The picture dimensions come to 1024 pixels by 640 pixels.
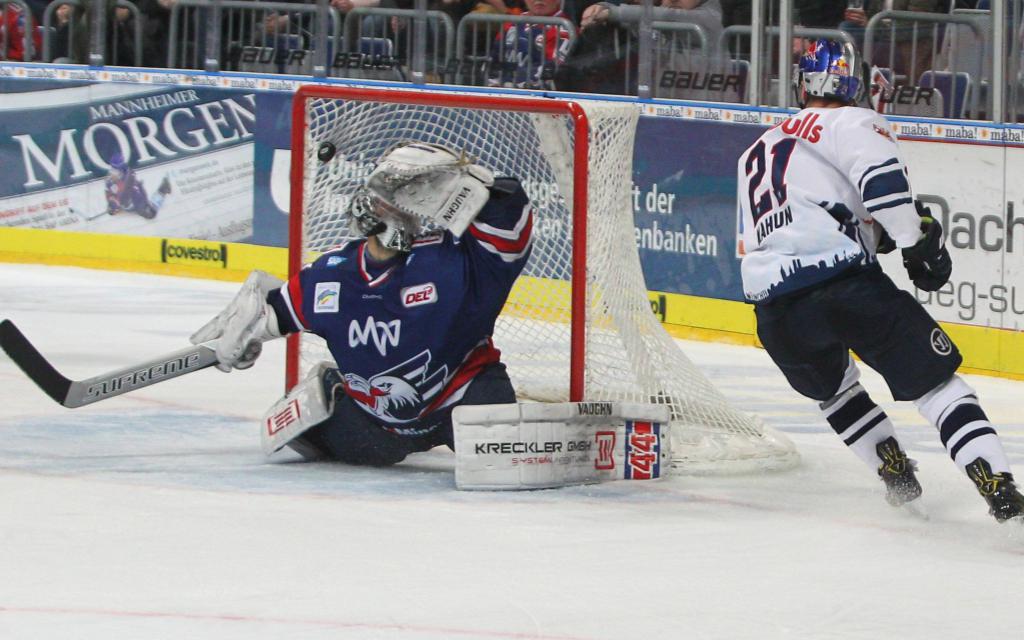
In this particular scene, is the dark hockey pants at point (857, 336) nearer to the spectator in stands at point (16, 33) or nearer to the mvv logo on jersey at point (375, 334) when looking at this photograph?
the mvv logo on jersey at point (375, 334)

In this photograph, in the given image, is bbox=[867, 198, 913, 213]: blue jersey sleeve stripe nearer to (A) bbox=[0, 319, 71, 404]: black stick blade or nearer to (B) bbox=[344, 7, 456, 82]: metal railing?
(A) bbox=[0, 319, 71, 404]: black stick blade

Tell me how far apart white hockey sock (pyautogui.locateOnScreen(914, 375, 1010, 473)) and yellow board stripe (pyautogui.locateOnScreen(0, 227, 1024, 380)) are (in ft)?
10.1

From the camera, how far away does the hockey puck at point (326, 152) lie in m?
5.57

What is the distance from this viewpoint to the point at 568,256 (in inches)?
240

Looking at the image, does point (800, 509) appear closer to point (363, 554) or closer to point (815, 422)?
point (363, 554)

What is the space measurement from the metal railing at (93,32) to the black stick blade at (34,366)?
5547 millimetres

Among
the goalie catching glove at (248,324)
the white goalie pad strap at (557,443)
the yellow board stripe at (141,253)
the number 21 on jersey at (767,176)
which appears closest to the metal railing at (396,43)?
the yellow board stripe at (141,253)

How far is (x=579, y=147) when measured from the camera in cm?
529

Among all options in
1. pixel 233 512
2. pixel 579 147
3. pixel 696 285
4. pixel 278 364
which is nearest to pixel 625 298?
pixel 579 147

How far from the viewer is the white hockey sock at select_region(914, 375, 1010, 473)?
4441mm

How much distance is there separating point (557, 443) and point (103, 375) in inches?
55.3

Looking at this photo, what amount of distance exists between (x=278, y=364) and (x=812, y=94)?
330 cm

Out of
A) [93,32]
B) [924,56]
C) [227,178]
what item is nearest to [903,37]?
[924,56]

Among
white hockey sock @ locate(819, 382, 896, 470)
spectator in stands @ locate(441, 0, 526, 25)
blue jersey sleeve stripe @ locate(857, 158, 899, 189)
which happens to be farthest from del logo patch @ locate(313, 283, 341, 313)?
spectator in stands @ locate(441, 0, 526, 25)
